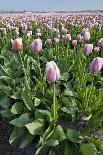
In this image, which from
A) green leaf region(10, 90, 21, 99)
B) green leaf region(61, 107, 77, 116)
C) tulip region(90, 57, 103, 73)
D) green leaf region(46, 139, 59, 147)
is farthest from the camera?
green leaf region(10, 90, 21, 99)

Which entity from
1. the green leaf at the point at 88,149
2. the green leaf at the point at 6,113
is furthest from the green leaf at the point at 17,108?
the green leaf at the point at 88,149

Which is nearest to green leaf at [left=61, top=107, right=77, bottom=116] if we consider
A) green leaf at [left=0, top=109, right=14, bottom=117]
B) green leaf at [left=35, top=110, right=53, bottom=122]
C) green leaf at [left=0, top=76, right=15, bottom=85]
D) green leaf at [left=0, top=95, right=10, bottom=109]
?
green leaf at [left=35, top=110, right=53, bottom=122]

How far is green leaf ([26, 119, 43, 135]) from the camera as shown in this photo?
3.38 meters

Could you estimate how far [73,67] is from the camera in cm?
510

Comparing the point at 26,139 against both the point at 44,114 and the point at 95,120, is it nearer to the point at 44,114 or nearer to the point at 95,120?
the point at 44,114

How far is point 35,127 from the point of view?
11.3 ft

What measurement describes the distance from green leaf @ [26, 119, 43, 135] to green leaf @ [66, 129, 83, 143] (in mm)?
283

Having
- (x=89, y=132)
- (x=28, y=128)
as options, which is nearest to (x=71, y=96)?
(x=89, y=132)

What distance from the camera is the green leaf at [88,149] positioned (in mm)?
3139

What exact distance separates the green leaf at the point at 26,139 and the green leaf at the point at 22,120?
0.13 meters

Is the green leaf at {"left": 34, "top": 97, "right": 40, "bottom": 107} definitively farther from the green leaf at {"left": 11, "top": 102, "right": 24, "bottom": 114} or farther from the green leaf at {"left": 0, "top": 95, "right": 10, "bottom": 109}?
the green leaf at {"left": 0, "top": 95, "right": 10, "bottom": 109}

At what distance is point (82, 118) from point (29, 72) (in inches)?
53.6

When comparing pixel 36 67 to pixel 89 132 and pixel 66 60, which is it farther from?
pixel 89 132

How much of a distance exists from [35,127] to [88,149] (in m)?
0.60
